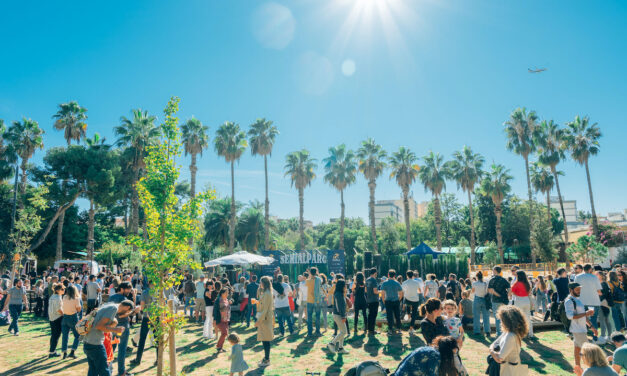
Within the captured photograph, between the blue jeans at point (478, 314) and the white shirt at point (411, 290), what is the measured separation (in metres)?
1.46

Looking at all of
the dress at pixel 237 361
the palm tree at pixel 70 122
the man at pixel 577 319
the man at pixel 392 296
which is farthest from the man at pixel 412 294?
the palm tree at pixel 70 122

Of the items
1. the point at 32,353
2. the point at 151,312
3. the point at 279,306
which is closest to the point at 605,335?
the point at 279,306

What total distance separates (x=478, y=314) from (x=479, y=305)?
296 mm

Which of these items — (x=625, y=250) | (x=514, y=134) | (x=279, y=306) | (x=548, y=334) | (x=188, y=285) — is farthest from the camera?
(x=514, y=134)

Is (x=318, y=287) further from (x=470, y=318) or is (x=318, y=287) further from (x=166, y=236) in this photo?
(x=166, y=236)

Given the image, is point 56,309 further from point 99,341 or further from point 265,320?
point 265,320

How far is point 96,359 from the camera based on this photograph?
531 centimetres

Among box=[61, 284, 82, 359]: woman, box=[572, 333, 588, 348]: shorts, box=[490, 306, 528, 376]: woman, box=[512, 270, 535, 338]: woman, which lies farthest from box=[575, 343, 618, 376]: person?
box=[61, 284, 82, 359]: woman

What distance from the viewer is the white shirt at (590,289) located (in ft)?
25.8

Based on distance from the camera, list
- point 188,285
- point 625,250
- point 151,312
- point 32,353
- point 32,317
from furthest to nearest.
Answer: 1. point 625,250
2. point 32,317
3. point 188,285
4. point 32,353
5. point 151,312

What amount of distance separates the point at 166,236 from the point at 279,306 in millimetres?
5578

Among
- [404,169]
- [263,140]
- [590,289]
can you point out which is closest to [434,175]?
[404,169]

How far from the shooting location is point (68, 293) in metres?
7.88

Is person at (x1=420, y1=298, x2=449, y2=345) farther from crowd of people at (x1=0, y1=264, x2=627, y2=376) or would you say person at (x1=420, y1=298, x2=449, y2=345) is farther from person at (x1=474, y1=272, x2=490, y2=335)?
person at (x1=474, y1=272, x2=490, y2=335)
